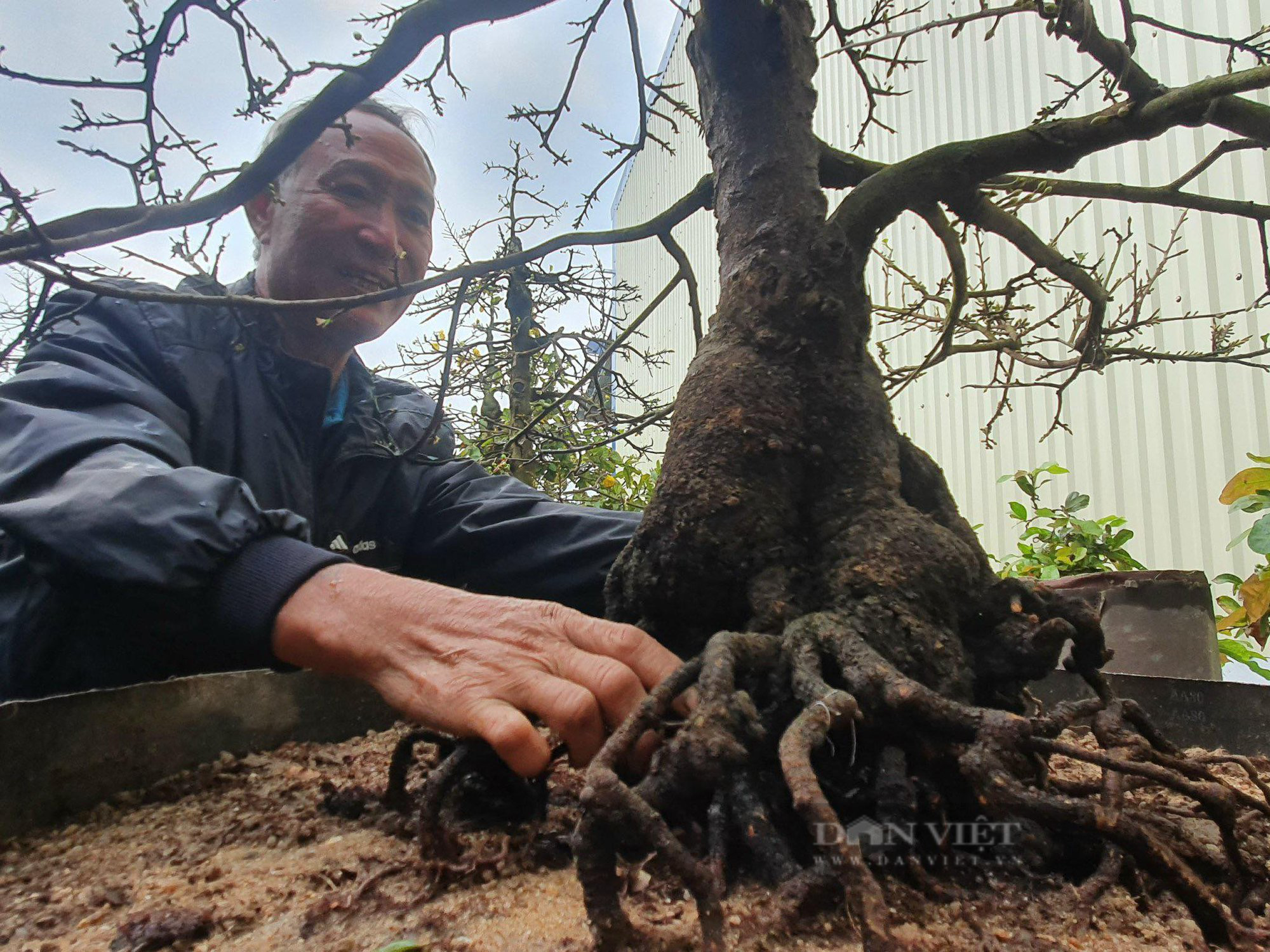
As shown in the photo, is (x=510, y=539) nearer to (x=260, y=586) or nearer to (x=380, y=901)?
(x=260, y=586)

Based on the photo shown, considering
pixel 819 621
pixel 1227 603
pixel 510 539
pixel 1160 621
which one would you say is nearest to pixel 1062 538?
pixel 1227 603

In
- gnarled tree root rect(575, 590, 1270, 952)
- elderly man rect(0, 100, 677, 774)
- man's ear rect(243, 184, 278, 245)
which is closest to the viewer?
gnarled tree root rect(575, 590, 1270, 952)

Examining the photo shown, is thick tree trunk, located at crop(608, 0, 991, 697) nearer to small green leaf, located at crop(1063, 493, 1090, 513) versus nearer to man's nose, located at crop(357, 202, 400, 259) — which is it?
man's nose, located at crop(357, 202, 400, 259)

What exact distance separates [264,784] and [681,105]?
1377 millimetres

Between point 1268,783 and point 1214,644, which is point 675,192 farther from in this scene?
point 1268,783

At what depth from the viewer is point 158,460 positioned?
1.01 meters

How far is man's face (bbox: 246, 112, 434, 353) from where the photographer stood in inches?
71.3

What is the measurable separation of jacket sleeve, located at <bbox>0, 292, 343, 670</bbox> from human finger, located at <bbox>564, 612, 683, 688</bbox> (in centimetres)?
34

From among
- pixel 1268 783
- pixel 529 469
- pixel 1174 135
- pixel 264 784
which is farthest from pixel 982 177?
pixel 529 469

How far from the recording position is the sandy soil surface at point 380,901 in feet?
1.64

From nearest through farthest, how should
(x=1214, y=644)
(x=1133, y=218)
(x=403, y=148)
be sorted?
(x=1214, y=644) < (x=403, y=148) < (x=1133, y=218)

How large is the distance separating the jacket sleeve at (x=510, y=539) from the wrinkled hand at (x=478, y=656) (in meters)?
0.62

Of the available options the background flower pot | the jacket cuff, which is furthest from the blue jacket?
the background flower pot

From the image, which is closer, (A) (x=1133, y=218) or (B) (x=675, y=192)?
(A) (x=1133, y=218)
